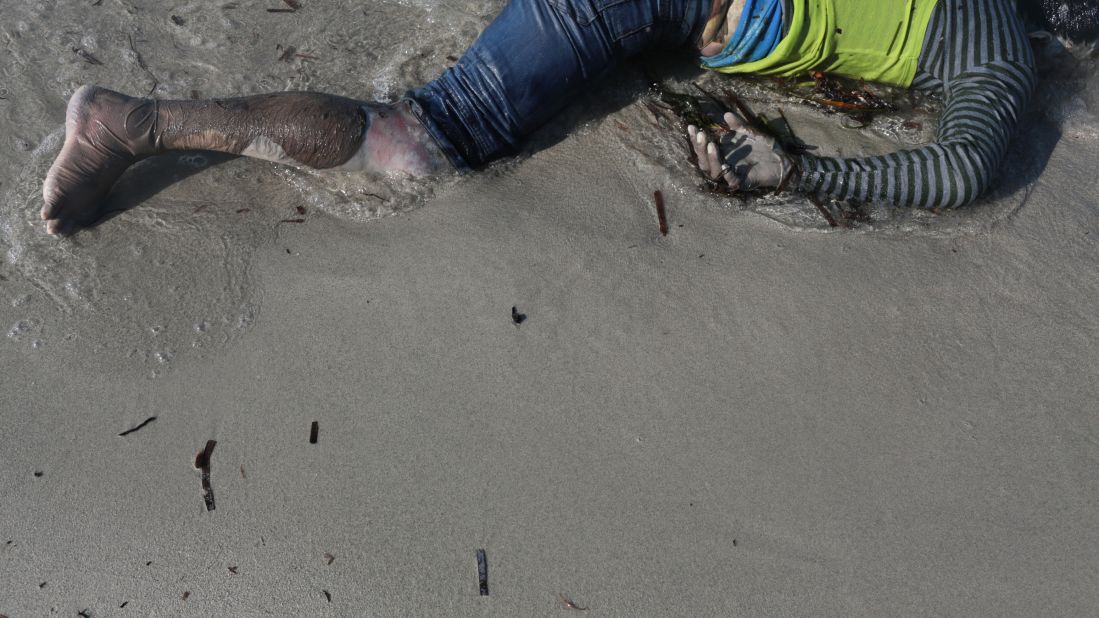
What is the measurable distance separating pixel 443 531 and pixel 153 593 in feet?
2.67

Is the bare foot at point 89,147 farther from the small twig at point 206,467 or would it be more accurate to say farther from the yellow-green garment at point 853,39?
the yellow-green garment at point 853,39

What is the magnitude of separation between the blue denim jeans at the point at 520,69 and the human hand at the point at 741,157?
18.9 inches

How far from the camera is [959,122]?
3.09 meters

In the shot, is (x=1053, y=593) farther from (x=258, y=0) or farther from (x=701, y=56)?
(x=258, y=0)

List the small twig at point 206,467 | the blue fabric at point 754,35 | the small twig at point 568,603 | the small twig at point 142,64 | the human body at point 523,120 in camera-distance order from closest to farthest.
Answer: the small twig at point 568,603, the small twig at point 206,467, the human body at point 523,120, the blue fabric at point 754,35, the small twig at point 142,64

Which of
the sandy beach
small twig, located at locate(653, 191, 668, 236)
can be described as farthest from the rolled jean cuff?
small twig, located at locate(653, 191, 668, 236)

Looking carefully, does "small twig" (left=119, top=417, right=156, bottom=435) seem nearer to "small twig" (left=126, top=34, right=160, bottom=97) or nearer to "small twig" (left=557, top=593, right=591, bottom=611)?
"small twig" (left=557, top=593, right=591, bottom=611)

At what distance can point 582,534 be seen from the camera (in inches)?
90.0

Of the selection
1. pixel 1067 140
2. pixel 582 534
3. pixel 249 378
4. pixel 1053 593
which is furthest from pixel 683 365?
pixel 1067 140

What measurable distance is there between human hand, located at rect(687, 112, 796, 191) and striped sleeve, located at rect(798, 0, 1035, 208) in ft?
0.34

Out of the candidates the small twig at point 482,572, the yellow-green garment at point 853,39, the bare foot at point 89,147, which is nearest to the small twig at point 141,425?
the bare foot at point 89,147

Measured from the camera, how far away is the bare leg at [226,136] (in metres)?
2.80

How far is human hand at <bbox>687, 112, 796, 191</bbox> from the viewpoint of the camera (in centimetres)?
297

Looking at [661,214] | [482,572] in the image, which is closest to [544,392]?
[482,572]
